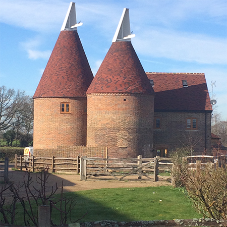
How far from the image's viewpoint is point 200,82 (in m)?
36.3

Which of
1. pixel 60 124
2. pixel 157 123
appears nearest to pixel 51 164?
pixel 60 124

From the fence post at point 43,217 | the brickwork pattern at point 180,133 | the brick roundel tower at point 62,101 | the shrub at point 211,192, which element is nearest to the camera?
the fence post at point 43,217

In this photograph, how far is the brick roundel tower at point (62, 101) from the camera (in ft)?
96.6

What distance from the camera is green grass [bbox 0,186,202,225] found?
1129 cm

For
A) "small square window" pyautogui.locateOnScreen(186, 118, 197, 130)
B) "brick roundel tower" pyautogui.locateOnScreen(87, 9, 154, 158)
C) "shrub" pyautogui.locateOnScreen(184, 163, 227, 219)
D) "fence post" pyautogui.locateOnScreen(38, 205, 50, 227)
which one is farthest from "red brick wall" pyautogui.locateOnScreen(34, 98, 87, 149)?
"fence post" pyautogui.locateOnScreen(38, 205, 50, 227)

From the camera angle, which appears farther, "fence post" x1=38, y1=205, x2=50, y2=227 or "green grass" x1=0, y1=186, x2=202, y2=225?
"green grass" x1=0, y1=186, x2=202, y2=225

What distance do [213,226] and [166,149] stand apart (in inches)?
1022

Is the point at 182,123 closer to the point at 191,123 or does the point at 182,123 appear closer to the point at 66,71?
the point at 191,123

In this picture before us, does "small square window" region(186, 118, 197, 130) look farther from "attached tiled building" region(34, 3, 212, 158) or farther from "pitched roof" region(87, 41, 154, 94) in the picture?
"pitched roof" region(87, 41, 154, 94)

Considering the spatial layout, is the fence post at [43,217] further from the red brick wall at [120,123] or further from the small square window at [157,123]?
the small square window at [157,123]

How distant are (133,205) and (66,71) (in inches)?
724

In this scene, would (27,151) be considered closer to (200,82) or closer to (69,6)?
(69,6)

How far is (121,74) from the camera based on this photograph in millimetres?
27656

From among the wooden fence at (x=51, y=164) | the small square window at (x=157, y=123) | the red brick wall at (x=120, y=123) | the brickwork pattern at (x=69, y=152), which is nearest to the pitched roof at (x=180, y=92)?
the small square window at (x=157, y=123)
